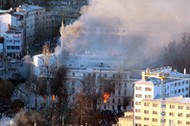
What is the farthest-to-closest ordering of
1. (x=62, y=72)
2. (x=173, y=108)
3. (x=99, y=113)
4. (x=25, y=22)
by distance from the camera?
(x=25, y=22)
(x=62, y=72)
(x=99, y=113)
(x=173, y=108)

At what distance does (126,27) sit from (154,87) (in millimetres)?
7750

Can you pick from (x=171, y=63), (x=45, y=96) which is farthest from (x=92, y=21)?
(x=45, y=96)

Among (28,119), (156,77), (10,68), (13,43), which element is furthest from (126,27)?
(28,119)

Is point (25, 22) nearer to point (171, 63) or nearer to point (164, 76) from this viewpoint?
point (171, 63)

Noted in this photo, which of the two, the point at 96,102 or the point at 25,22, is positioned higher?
the point at 25,22

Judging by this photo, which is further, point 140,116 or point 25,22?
point 25,22

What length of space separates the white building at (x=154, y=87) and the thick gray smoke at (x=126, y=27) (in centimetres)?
382

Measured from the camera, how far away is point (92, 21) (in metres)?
27.2

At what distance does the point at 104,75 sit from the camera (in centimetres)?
2264

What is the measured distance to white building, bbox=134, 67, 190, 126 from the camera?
64.1ft

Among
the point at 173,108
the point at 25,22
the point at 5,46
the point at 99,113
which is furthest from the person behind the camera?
the point at 25,22

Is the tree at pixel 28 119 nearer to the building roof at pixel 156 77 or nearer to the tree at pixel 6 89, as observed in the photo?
the tree at pixel 6 89

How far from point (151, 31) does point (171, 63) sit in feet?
10.3

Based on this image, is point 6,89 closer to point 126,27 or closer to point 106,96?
point 106,96
